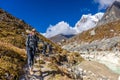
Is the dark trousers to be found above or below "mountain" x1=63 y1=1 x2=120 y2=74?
below

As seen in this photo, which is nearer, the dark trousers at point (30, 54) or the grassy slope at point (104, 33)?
the dark trousers at point (30, 54)

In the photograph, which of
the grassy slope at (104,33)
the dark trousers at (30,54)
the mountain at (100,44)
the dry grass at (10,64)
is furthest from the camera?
the grassy slope at (104,33)

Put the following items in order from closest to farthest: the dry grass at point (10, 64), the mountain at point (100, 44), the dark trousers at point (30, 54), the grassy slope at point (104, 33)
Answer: the dry grass at point (10, 64) < the dark trousers at point (30, 54) < the mountain at point (100, 44) < the grassy slope at point (104, 33)

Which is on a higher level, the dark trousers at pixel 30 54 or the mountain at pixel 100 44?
the mountain at pixel 100 44

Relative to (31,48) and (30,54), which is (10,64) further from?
(31,48)

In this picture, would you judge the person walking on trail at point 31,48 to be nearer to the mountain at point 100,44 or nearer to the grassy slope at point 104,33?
the mountain at point 100,44

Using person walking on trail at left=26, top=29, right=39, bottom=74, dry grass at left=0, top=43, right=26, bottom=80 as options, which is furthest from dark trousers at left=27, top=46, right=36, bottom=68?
dry grass at left=0, top=43, right=26, bottom=80

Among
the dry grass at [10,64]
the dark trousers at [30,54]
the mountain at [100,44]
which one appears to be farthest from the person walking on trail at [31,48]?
the mountain at [100,44]

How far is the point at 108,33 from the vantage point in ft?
429

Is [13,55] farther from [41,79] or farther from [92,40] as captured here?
[92,40]

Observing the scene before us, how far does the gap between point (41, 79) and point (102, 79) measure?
1481 cm

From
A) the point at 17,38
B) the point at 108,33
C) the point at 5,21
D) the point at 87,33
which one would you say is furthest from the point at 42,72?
the point at 87,33

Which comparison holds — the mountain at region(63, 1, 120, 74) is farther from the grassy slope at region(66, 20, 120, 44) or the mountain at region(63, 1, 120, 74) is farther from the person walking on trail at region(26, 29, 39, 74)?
the person walking on trail at region(26, 29, 39, 74)

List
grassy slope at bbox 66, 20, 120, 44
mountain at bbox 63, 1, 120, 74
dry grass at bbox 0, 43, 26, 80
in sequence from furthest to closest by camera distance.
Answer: grassy slope at bbox 66, 20, 120, 44, mountain at bbox 63, 1, 120, 74, dry grass at bbox 0, 43, 26, 80
